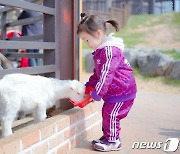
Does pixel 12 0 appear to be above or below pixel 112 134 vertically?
A: above

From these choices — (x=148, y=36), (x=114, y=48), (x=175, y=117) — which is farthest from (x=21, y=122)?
(x=148, y=36)

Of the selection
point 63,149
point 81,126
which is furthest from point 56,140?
point 81,126

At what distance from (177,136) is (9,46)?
6.36ft

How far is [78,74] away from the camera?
3525 millimetres

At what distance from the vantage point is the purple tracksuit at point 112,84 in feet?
8.60

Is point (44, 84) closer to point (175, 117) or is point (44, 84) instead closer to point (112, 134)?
point (112, 134)

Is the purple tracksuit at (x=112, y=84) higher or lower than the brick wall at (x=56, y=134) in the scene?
higher

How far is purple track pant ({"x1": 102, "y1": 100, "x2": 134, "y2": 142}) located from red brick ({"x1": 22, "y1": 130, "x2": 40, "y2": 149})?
27.9 inches

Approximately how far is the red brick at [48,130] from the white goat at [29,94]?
0.46 ft

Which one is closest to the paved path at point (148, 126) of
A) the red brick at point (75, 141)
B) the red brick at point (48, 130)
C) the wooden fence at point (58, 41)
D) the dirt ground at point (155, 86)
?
the red brick at point (75, 141)

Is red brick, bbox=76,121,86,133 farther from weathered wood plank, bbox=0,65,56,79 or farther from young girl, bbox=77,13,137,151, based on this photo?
weathered wood plank, bbox=0,65,56,79

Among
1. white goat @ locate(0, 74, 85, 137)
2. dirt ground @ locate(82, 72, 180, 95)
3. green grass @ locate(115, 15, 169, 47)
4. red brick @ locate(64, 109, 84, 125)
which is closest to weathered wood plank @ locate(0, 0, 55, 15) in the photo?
white goat @ locate(0, 74, 85, 137)

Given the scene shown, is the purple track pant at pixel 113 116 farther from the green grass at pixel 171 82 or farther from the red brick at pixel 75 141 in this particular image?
the green grass at pixel 171 82

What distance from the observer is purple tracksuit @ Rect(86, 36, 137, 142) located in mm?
2621
